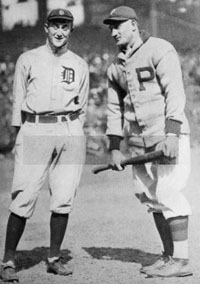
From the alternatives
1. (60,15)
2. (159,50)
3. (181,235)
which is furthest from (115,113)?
(181,235)

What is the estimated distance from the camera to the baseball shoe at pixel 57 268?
91.5 inches

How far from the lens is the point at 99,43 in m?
3.39

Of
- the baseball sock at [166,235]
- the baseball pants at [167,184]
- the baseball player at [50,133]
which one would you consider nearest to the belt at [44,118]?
the baseball player at [50,133]

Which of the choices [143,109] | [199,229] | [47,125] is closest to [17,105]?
[47,125]

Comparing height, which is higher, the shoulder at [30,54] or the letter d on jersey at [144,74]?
the shoulder at [30,54]

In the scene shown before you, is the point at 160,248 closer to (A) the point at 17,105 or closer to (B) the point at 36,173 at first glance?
(B) the point at 36,173

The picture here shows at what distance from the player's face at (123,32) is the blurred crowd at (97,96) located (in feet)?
3.60

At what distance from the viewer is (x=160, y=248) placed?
8.68ft

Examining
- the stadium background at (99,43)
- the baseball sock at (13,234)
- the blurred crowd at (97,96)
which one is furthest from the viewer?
the blurred crowd at (97,96)

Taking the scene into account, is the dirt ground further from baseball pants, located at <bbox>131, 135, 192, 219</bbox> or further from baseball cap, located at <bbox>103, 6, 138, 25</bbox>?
baseball cap, located at <bbox>103, 6, 138, 25</bbox>

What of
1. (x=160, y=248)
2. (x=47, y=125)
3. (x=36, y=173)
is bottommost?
(x=160, y=248)

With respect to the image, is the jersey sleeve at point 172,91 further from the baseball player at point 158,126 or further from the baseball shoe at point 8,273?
the baseball shoe at point 8,273

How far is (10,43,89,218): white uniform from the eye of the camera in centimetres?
236

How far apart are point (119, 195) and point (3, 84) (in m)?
1.02
